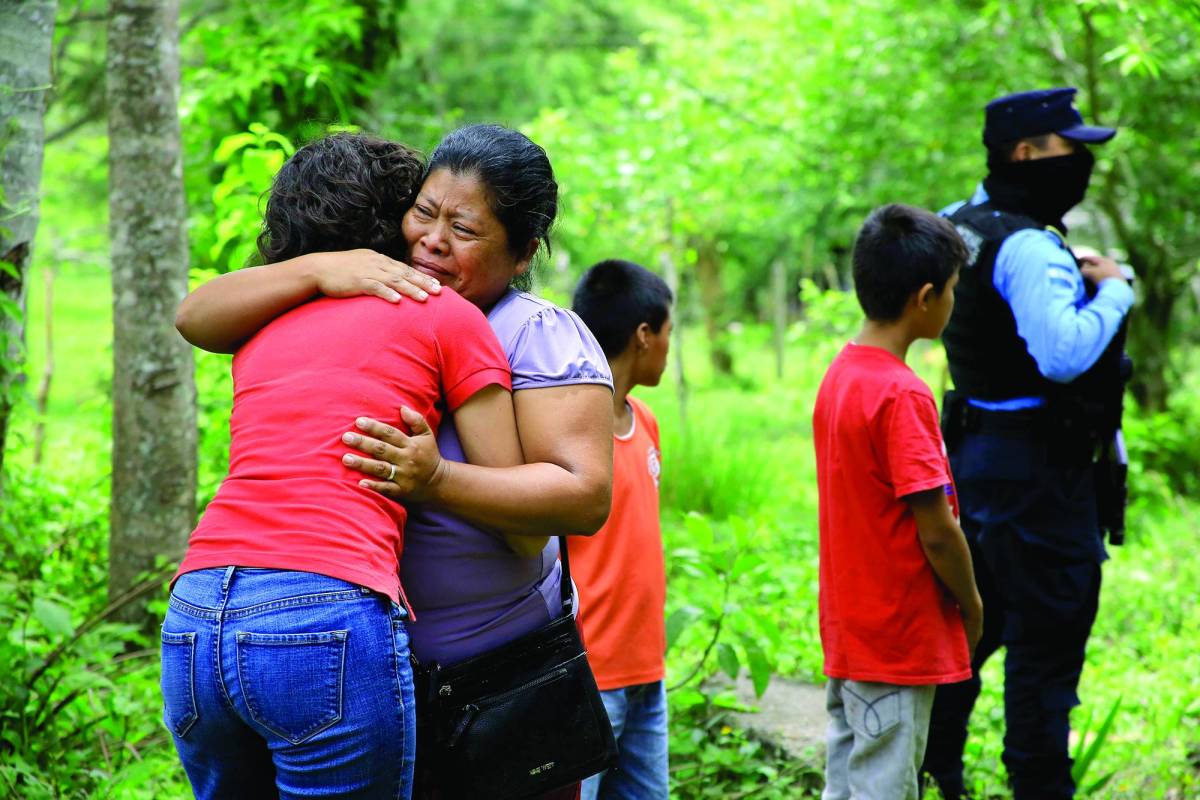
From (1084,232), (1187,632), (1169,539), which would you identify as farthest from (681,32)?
(1187,632)

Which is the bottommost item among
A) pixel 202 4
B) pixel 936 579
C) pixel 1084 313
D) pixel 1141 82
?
pixel 936 579

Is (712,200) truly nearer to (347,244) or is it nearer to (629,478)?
(629,478)

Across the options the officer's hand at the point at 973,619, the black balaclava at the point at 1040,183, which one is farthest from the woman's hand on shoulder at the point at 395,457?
the black balaclava at the point at 1040,183

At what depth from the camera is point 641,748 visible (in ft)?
9.37

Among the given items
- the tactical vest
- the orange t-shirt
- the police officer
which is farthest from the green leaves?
the tactical vest

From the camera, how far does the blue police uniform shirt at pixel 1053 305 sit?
127 inches

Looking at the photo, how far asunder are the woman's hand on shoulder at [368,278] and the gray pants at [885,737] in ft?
5.48

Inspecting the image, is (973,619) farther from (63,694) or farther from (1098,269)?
(63,694)

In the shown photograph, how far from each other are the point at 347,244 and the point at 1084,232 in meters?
9.50

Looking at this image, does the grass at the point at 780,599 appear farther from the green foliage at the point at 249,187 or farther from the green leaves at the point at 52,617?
the green foliage at the point at 249,187

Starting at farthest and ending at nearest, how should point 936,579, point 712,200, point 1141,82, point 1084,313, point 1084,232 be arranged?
point 712,200 → point 1084,232 → point 1141,82 → point 1084,313 → point 936,579

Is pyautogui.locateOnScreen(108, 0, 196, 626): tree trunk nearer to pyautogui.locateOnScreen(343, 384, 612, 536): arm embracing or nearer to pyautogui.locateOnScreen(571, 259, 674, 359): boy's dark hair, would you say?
pyautogui.locateOnScreen(571, 259, 674, 359): boy's dark hair

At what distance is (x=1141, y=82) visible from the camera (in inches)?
299

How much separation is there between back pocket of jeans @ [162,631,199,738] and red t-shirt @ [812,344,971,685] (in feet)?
5.63
